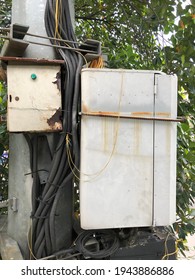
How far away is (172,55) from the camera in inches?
106

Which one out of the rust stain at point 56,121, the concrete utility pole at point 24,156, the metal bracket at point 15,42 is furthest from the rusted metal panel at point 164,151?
the metal bracket at point 15,42

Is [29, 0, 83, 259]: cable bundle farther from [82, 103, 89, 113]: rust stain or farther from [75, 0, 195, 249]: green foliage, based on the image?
[75, 0, 195, 249]: green foliage

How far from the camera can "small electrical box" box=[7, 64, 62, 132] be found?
1794mm

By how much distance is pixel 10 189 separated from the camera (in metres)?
2.27

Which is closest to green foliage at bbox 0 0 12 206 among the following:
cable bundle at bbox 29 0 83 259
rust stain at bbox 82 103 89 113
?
cable bundle at bbox 29 0 83 259

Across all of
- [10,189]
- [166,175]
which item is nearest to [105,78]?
[166,175]

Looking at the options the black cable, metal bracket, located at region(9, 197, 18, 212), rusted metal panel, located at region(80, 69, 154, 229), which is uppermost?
rusted metal panel, located at region(80, 69, 154, 229)

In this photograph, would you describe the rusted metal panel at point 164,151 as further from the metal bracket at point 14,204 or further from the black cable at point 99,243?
the metal bracket at point 14,204

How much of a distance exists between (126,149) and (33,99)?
637 millimetres

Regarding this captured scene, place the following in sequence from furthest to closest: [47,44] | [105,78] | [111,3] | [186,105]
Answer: [111,3], [186,105], [47,44], [105,78]

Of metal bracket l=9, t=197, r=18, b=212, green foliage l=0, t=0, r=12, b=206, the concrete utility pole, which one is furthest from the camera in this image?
green foliage l=0, t=0, r=12, b=206

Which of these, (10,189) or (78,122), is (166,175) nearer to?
(78,122)

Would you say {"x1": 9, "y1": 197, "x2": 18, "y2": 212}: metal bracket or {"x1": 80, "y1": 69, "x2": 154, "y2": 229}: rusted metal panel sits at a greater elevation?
{"x1": 80, "y1": 69, "x2": 154, "y2": 229}: rusted metal panel

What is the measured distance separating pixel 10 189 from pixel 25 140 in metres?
0.43
